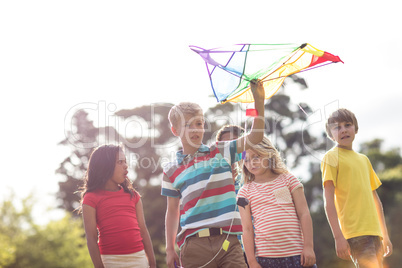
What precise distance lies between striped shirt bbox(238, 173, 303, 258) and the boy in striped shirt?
417 mm

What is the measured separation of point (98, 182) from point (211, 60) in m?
1.64

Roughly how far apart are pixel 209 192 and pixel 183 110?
71 centimetres

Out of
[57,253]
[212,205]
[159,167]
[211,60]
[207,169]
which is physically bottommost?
[57,253]

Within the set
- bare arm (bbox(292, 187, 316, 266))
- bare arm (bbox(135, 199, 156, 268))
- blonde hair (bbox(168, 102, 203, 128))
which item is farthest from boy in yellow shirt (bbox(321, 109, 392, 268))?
bare arm (bbox(135, 199, 156, 268))

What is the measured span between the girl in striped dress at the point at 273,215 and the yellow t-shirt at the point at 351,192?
0.43m

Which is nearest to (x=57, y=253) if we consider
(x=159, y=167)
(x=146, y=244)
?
(x=159, y=167)

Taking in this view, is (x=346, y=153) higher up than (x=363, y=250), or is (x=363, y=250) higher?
(x=346, y=153)

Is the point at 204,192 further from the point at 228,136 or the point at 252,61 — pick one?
the point at 228,136

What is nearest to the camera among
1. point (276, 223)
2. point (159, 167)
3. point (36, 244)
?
point (276, 223)

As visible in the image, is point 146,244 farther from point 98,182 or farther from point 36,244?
point 36,244

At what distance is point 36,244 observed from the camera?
512 inches

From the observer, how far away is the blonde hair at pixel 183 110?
3281 mm

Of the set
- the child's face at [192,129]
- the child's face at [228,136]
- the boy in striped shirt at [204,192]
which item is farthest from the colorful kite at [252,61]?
the child's face at [228,136]

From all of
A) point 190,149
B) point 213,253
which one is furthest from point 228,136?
point 213,253
